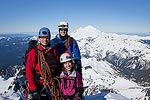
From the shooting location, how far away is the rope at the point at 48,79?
1206 centimetres

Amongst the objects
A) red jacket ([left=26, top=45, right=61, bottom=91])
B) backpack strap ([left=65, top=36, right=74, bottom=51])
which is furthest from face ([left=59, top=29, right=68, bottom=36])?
red jacket ([left=26, top=45, right=61, bottom=91])

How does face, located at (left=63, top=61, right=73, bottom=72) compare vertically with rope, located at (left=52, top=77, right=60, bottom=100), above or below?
above

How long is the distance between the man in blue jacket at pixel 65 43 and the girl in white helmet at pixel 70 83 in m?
2.28

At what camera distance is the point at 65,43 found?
15.1 metres

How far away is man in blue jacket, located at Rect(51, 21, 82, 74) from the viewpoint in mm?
14791

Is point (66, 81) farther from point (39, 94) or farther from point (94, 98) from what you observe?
point (94, 98)

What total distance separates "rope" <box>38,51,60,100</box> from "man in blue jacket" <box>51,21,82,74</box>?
8.79ft

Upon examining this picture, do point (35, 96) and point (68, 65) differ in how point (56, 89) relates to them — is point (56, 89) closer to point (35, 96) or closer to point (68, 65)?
point (35, 96)

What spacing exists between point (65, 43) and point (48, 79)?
3.38 metres

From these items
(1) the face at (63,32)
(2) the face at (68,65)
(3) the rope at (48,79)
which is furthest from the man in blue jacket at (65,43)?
(3) the rope at (48,79)

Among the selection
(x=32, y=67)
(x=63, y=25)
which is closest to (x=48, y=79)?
(x=32, y=67)

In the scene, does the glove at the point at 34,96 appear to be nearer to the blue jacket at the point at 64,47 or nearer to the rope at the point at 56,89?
the rope at the point at 56,89

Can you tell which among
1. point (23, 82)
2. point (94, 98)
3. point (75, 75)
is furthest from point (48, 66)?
point (94, 98)

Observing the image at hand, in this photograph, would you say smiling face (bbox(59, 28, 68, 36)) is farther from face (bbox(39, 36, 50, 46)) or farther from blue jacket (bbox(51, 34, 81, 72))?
face (bbox(39, 36, 50, 46))
